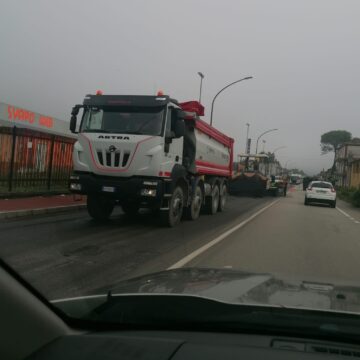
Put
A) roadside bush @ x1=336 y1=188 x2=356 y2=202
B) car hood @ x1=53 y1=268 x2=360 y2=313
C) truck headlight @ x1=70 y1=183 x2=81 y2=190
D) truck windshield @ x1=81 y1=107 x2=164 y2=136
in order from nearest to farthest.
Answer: car hood @ x1=53 y1=268 x2=360 y2=313
truck windshield @ x1=81 y1=107 x2=164 y2=136
truck headlight @ x1=70 y1=183 x2=81 y2=190
roadside bush @ x1=336 y1=188 x2=356 y2=202

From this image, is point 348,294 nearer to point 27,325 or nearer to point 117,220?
point 27,325

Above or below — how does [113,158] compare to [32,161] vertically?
above

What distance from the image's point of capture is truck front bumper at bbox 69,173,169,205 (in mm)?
11925

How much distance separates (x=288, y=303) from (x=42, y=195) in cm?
1697

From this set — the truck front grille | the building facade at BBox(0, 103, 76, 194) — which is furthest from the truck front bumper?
the building facade at BBox(0, 103, 76, 194)

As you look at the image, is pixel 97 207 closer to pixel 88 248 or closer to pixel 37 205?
pixel 37 205

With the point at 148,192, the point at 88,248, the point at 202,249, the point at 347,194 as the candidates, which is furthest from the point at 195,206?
the point at 347,194

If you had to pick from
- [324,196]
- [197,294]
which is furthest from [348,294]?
[324,196]

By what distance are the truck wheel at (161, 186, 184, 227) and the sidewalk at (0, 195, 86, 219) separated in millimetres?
3650

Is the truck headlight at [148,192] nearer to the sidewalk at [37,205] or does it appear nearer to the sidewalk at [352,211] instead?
the sidewalk at [37,205]

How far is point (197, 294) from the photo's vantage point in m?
2.79

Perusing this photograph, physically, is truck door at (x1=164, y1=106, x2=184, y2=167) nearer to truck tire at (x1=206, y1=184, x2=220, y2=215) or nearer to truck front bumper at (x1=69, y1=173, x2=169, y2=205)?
truck front bumper at (x1=69, y1=173, x2=169, y2=205)

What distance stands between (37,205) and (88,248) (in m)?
6.70

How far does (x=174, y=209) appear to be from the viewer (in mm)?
13211
